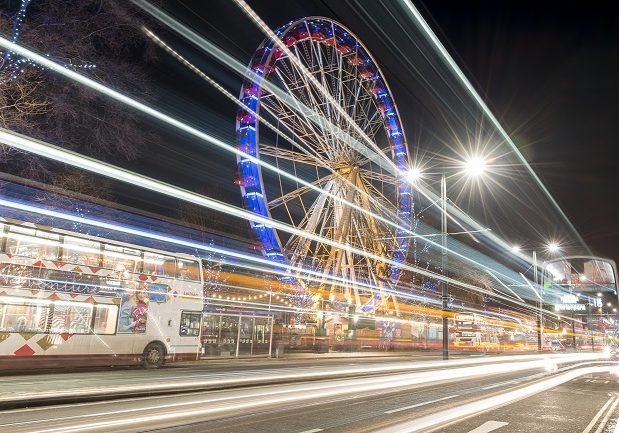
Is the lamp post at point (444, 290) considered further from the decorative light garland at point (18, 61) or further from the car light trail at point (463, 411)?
the decorative light garland at point (18, 61)

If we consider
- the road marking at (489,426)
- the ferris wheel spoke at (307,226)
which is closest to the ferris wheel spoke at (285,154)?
the ferris wheel spoke at (307,226)

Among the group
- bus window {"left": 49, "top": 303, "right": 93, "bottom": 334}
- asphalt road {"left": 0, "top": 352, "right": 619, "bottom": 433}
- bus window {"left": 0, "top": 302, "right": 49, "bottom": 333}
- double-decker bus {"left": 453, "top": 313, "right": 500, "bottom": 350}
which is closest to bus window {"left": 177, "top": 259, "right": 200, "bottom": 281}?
bus window {"left": 49, "top": 303, "right": 93, "bottom": 334}

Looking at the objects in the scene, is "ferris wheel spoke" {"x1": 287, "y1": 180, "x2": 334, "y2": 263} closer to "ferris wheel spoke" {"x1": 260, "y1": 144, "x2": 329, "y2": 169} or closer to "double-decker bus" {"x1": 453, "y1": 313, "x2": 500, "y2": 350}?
"ferris wheel spoke" {"x1": 260, "y1": 144, "x2": 329, "y2": 169}

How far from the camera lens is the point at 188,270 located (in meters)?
19.8

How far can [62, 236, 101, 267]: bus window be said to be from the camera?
15.7 m

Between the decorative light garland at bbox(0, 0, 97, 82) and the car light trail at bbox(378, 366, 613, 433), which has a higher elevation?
the decorative light garland at bbox(0, 0, 97, 82)

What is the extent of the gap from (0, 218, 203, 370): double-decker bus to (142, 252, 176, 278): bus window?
0.04 meters

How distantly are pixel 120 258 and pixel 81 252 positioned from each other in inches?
56.1

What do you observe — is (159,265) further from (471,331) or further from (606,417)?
(471,331)

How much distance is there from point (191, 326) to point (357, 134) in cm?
1513

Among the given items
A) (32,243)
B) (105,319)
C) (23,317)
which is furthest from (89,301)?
(32,243)

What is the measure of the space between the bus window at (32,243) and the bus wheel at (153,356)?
5.29 m

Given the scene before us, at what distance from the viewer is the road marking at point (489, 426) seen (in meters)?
8.45

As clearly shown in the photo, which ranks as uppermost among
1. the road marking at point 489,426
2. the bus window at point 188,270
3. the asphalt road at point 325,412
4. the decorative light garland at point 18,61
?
the decorative light garland at point 18,61
